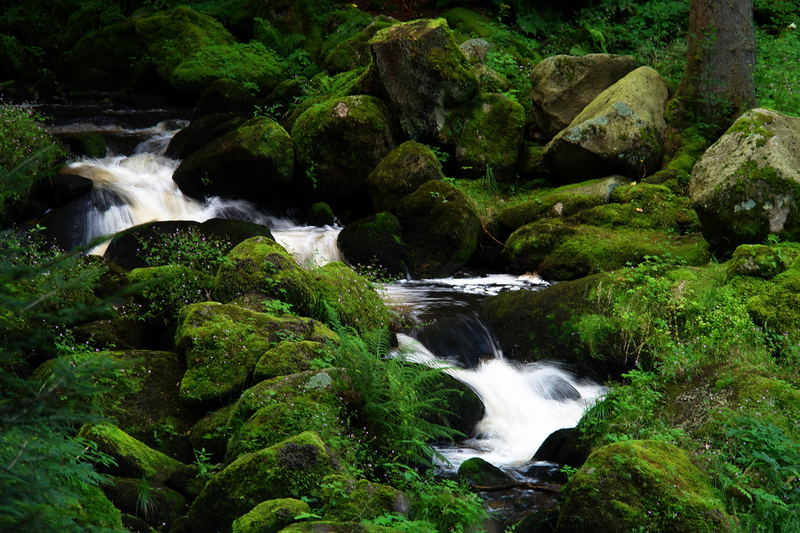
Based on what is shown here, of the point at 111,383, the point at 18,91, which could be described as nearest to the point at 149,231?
the point at 111,383

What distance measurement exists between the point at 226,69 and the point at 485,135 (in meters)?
7.25

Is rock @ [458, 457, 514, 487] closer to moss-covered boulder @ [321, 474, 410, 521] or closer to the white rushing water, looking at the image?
the white rushing water

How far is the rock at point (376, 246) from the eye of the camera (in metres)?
10.8

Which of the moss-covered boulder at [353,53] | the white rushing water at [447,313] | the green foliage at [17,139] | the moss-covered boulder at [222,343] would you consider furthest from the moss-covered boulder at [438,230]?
the moss-covered boulder at [353,53]

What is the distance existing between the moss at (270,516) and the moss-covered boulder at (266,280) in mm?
3459

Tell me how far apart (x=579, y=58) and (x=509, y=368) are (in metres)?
7.70

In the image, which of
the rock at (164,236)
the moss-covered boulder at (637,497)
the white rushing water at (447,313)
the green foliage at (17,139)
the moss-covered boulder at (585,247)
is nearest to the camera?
the moss-covered boulder at (637,497)

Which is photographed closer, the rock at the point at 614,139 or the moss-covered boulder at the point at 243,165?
the rock at the point at 614,139

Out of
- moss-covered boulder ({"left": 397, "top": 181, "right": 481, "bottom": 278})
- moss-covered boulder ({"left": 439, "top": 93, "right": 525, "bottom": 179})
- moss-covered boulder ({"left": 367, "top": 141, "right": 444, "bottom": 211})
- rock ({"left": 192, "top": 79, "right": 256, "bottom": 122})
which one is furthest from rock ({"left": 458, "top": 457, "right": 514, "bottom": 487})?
rock ({"left": 192, "top": 79, "right": 256, "bottom": 122})

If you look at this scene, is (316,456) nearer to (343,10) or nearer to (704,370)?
(704,370)

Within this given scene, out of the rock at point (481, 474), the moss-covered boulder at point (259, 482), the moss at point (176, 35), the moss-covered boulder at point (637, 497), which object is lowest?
the rock at point (481, 474)

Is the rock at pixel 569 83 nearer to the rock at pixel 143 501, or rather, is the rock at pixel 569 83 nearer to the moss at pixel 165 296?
the moss at pixel 165 296

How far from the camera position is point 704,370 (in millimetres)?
6859

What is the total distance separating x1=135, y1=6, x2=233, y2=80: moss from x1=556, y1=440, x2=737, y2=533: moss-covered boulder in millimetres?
15617
